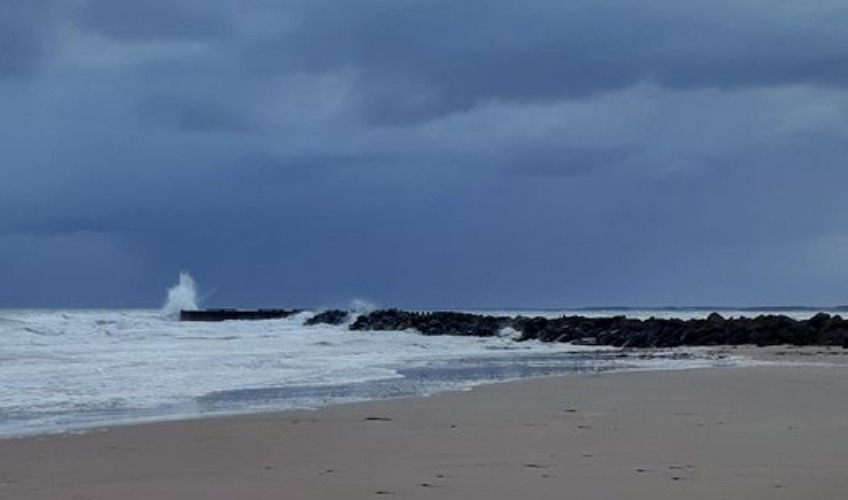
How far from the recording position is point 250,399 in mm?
11930

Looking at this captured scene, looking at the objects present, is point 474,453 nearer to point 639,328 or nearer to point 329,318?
point 639,328

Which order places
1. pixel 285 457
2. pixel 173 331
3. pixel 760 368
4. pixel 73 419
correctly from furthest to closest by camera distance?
pixel 173 331 < pixel 760 368 < pixel 73 419 < pixel 285 457

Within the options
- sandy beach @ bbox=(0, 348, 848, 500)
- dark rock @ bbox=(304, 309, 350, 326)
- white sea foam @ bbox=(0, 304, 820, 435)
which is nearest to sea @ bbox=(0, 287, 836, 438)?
white sea foam @ bbox=(0, 304, 820, 435)

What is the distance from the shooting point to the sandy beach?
5879mm

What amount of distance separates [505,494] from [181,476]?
6.50ft

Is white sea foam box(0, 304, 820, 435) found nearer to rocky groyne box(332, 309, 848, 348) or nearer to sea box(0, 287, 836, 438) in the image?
sea box(0, 287, 836, 438)

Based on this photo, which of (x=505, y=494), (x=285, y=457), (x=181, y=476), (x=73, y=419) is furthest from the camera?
(x=73, y=419)

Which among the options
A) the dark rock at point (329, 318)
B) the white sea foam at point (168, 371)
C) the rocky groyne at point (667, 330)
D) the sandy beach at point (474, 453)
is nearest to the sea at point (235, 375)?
the white sea foam at point (168, 371)

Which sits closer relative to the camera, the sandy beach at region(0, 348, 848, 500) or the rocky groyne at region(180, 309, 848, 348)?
the sandy beach at region(0, 348, 848, 500)

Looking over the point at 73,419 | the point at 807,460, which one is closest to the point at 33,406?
the point at 73,419

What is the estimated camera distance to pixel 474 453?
23.9 feet

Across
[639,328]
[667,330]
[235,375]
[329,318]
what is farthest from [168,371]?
[329,318]

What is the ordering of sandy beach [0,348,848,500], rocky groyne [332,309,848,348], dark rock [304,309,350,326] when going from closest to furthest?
sandy beach [0,348,848,500], rocky groyne [332,309,848,348], dark rock [304,309,350,326]

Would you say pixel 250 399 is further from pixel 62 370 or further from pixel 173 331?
pixel 173 331
